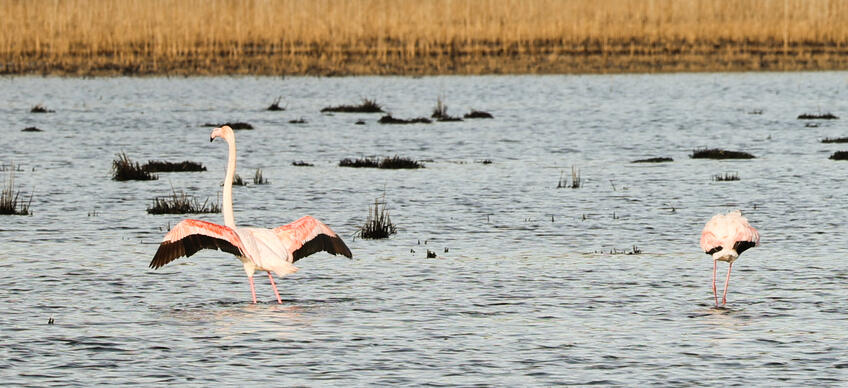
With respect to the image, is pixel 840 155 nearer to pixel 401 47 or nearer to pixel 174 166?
pixel 174 166

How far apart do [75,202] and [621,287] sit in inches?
440

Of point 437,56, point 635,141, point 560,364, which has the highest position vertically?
point 437,56

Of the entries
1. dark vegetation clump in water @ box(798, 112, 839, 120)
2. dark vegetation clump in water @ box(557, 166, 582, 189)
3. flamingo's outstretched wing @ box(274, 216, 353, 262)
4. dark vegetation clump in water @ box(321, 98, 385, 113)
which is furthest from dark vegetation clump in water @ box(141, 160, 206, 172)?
dark vegetation clump in water @ box(798, 112, 839, 120)

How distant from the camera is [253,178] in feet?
89.0

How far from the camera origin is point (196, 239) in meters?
13.0

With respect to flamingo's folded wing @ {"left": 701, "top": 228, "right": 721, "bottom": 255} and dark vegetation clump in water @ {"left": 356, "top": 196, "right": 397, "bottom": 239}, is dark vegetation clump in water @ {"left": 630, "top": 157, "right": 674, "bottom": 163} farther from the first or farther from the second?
flamingo's folded wing @ {"left": 701, "top": 228, "right": 721, "bottom": 255}

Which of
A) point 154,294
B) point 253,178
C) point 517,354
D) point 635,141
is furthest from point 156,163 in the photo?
point 517,354

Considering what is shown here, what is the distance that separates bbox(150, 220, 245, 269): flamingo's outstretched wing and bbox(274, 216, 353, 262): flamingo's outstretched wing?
1.60 feet

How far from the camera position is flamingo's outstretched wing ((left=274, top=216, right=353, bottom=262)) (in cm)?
1330

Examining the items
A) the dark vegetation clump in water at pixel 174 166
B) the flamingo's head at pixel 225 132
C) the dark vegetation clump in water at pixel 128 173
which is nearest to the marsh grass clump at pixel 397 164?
the dark vegetation clump in water at pixel 174 166

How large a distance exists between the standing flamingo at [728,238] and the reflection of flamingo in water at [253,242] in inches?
131

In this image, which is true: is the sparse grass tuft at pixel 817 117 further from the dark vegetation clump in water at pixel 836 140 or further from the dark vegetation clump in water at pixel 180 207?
the dark vegetation clump in water at pixel 180 207

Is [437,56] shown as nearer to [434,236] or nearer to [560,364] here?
[434,236]

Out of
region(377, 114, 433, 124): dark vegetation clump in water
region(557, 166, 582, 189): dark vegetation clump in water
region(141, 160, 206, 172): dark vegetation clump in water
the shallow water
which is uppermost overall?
region(377, 114, 433, 124): dark vegetation clump in water
